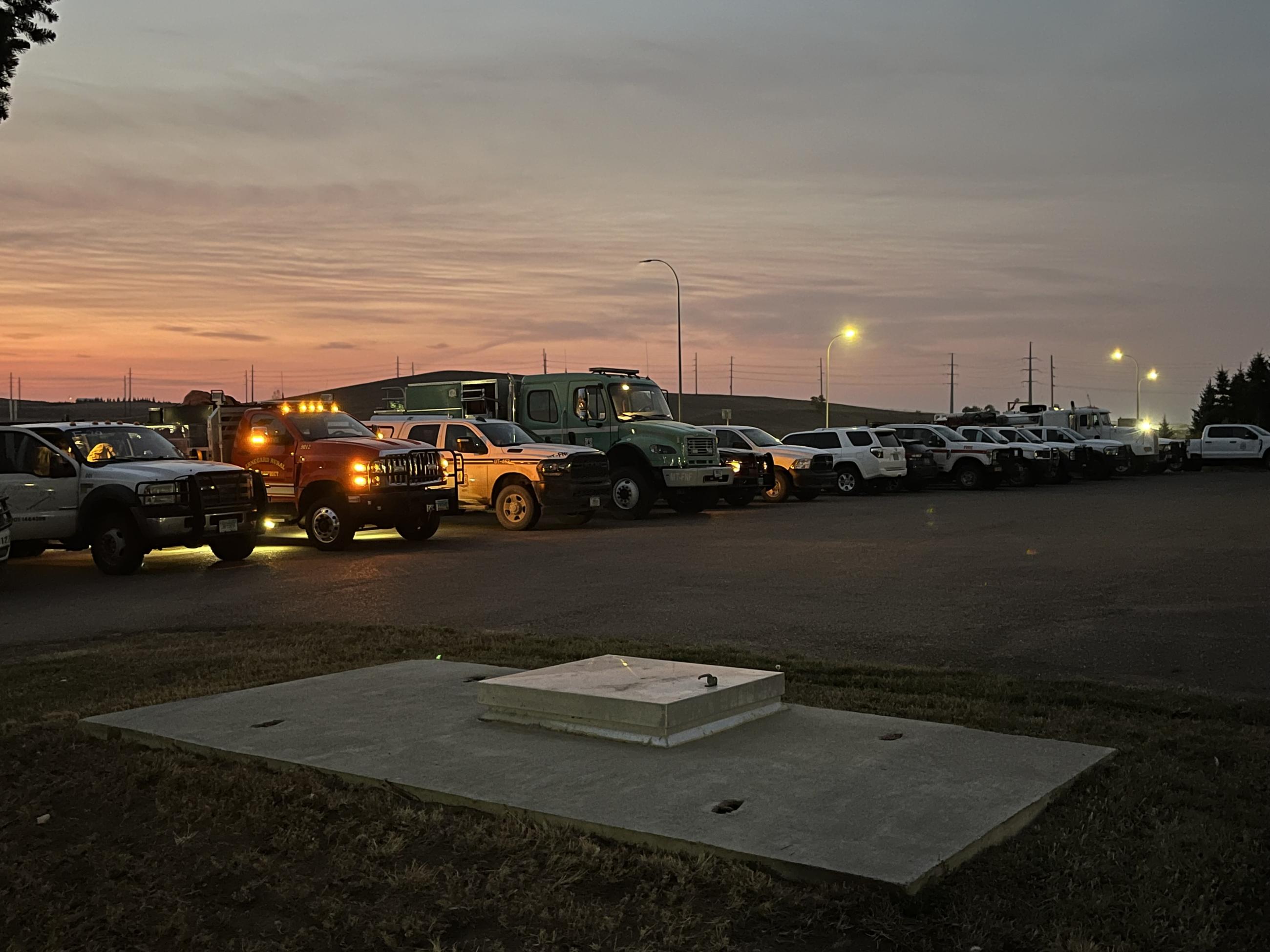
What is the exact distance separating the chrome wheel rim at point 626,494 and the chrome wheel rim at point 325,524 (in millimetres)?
7190

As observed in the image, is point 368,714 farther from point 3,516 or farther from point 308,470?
point 308,470

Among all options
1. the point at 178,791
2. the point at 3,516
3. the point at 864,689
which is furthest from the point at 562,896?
the point at 3,516

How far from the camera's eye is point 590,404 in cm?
2550

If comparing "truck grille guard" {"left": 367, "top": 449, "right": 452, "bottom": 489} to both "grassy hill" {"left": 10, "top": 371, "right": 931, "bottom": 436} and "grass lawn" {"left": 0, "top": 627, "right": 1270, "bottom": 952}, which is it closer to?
"grass lawn" {"left": 0, "top": 627, "right": 1270, "bottom": 952}

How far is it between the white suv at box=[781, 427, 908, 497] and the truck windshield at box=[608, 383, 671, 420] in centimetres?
837

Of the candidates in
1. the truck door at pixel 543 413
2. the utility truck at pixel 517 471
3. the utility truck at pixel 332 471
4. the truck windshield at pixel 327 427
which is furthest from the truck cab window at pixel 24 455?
the truck door at pixel 543 413

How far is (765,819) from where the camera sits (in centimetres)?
467

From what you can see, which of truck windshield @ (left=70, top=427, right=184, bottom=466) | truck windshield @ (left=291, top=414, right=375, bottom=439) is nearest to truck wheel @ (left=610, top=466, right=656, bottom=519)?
truck windshield @ (left=291, top=414, right=375, bottom=439)

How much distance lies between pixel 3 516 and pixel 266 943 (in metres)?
12.7

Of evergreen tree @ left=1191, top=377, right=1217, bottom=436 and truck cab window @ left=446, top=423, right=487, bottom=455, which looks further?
evergreen tree @ left=1191, top=377, right=1217, bottom=436

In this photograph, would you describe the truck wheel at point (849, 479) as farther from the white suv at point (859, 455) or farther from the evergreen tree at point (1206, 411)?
the evergreen tree at point (1206, 411)

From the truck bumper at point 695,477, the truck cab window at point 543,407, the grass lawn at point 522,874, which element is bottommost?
the grass lawn at point 522,874

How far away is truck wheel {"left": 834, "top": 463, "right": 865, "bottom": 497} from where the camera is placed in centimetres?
3409

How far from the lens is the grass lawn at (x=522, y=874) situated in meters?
3.91
